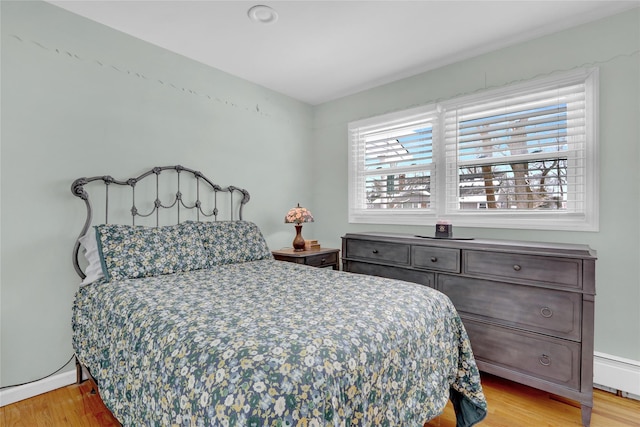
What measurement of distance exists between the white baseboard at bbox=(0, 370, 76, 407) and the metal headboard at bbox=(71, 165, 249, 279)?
666 mm

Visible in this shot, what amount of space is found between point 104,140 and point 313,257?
6.14 feet

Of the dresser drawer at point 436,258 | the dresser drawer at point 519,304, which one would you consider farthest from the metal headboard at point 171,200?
the dresser drawer at point 519,304

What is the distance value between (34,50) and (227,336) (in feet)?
7.39

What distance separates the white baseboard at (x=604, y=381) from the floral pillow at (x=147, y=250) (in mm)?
910

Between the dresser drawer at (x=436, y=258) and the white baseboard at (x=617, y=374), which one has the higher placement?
the dresser drawer at (x=436, y=258)

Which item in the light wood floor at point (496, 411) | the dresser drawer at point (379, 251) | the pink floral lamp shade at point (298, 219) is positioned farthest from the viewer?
the pink floral lamp shade at point (298, 219)

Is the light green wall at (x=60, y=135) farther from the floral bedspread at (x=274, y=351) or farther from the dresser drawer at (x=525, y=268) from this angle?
the dresser drawer at (x=525, y=268)

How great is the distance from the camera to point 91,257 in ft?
6.75

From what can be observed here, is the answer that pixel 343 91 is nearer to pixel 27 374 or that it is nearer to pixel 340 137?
pixel 340 137

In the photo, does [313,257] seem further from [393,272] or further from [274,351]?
[274,351]

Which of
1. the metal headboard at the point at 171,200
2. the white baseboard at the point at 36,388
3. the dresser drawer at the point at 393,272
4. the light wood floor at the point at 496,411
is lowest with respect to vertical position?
the light wood floor at the point at 496,411

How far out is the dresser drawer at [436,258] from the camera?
2281 mm

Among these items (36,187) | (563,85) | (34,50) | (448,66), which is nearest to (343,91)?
(448,66)

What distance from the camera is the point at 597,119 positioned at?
7.10 feet
